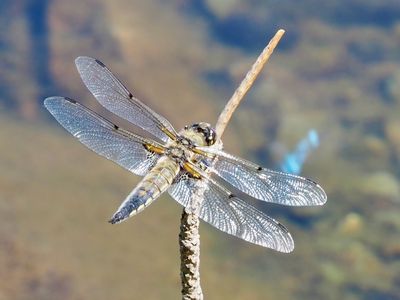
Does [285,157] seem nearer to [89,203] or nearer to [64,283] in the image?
[89,203]

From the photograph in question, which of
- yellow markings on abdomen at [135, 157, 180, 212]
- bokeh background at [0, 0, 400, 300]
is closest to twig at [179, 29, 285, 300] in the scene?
yellow markings on abdomen at [135, 157, 180, 212]

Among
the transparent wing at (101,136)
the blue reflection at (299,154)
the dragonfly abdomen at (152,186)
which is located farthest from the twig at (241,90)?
the blue reflection at (299,154)

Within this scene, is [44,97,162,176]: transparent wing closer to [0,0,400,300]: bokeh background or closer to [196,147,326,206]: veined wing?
[196,147,326,206]: veined wing

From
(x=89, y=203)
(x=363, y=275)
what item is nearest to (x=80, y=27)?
(x=89, y=203)

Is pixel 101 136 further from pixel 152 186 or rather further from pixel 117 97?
pixel 152 186

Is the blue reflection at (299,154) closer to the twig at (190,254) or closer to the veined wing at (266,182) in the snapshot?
the veined wing at (266,182)

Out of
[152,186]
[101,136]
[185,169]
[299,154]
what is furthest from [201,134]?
[299,154]
